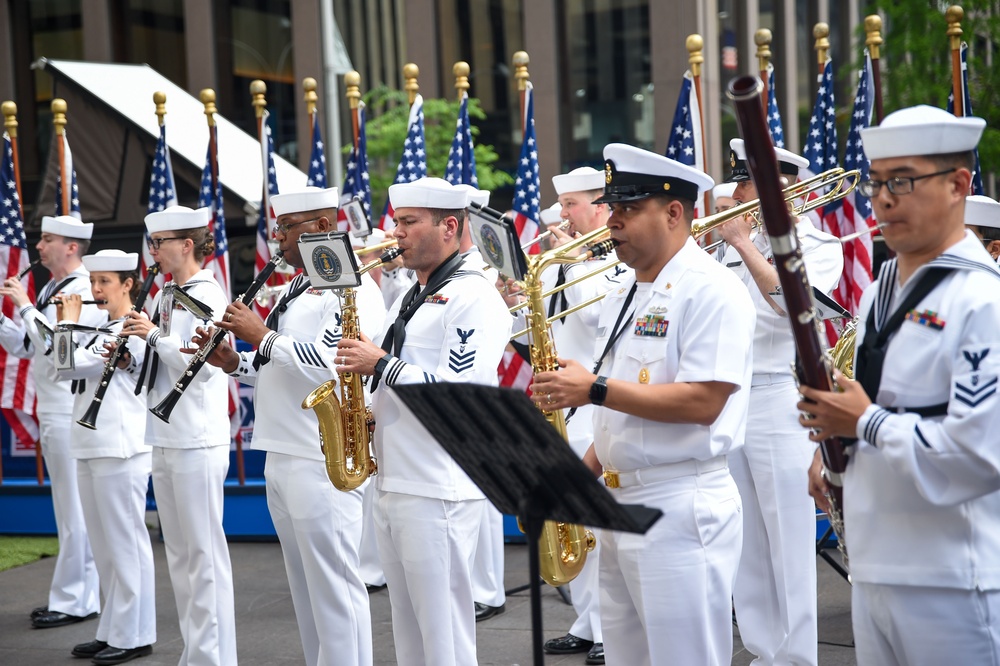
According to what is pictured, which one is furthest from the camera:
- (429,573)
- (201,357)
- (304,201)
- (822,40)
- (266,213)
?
(266,213)

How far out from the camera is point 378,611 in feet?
25.7

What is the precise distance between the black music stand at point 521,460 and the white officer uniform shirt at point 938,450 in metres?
0.64

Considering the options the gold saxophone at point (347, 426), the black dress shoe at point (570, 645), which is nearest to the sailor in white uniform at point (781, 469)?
the black dress shoe at point (570, 645)

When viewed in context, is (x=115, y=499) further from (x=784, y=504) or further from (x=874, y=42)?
(x=874, y=42)

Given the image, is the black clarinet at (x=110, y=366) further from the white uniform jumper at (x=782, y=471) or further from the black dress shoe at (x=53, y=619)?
the white uniform jumper at (x=782, y=471)

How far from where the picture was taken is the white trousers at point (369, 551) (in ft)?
27.3

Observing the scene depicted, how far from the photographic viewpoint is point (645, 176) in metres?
4.06

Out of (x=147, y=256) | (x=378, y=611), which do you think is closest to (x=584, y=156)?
(x=147, y=256)

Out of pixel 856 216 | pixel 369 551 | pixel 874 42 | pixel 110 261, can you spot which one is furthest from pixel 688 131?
pixel 110 261

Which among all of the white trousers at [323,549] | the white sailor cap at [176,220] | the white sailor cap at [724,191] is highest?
the white sailor cap at [724,191]

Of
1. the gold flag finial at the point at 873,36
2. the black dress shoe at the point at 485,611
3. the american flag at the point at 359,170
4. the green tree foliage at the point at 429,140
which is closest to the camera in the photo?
the black dress shoe at the point at 485,611

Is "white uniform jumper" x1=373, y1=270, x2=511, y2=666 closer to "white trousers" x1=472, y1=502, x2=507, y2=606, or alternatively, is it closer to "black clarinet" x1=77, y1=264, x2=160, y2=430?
"black clarinet" x1=77, y1=264, x2=160, y2=430

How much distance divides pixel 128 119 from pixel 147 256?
2.87 metres

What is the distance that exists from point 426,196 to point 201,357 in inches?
60.4
